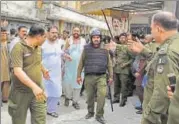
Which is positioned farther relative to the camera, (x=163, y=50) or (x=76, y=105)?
(x=76, y=105)

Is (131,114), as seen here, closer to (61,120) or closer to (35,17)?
(61,120)

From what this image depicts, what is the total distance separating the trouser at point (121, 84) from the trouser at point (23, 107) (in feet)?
14.7

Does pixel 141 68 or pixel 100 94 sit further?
pixel 141 68

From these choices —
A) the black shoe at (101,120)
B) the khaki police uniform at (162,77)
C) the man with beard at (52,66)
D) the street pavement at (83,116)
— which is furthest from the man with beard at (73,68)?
the khaki police uniform at (162,77)

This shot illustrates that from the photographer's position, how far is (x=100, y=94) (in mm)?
7562

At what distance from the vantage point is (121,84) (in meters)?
9.70

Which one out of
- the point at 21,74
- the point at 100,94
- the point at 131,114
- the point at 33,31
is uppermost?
the point at 33,31

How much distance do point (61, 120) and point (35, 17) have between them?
18.1m

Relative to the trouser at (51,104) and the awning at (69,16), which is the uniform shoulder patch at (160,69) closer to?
the trouser at (51,104)

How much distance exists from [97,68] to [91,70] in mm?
121

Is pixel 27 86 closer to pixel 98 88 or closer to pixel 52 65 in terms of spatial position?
pixel 98 88

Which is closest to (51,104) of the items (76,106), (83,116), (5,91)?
(83,116)

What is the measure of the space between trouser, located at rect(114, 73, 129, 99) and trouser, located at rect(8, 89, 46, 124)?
14.7 feet

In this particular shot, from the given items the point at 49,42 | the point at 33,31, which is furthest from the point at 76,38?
the point at 33,31
